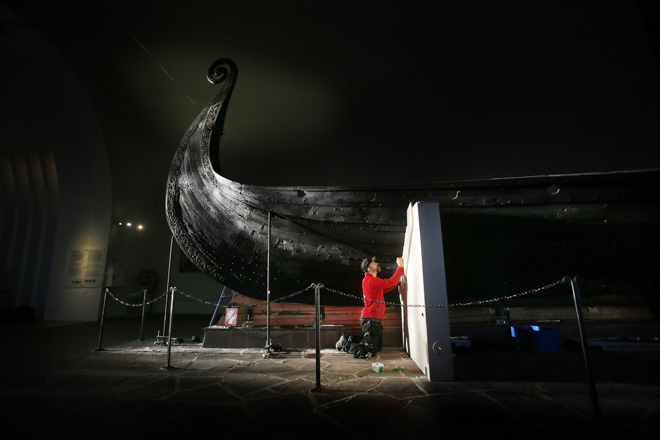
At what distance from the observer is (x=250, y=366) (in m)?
2.81

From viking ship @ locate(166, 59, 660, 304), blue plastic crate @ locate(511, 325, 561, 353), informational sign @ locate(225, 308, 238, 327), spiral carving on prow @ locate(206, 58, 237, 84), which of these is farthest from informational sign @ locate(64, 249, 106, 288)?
blue plastic crate @ locate(511, 325, 561, 353)

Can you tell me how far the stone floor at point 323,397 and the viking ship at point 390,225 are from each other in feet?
2.91

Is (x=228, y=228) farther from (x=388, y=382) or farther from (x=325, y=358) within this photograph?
(x=388, y=382)

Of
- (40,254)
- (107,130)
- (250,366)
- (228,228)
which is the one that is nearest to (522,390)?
(250,366)

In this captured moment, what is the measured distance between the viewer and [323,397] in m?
1.92

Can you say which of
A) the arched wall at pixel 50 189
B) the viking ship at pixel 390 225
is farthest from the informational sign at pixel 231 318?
the arched wall at pixel 50 189

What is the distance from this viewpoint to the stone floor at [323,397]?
1.46 m

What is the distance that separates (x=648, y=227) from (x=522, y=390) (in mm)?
1853

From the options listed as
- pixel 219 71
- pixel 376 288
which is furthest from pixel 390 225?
pixel 219 71

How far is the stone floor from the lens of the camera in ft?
4.78

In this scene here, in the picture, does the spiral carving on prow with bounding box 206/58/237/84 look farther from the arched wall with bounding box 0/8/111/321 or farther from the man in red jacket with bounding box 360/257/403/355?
the arched wall with bounding box 0/8/111/321

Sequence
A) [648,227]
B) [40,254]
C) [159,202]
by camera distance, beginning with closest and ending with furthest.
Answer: [648,227], [40,254], [159,202]

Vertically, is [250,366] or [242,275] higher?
[242,275]

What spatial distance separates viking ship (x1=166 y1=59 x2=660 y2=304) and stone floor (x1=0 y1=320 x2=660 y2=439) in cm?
89
